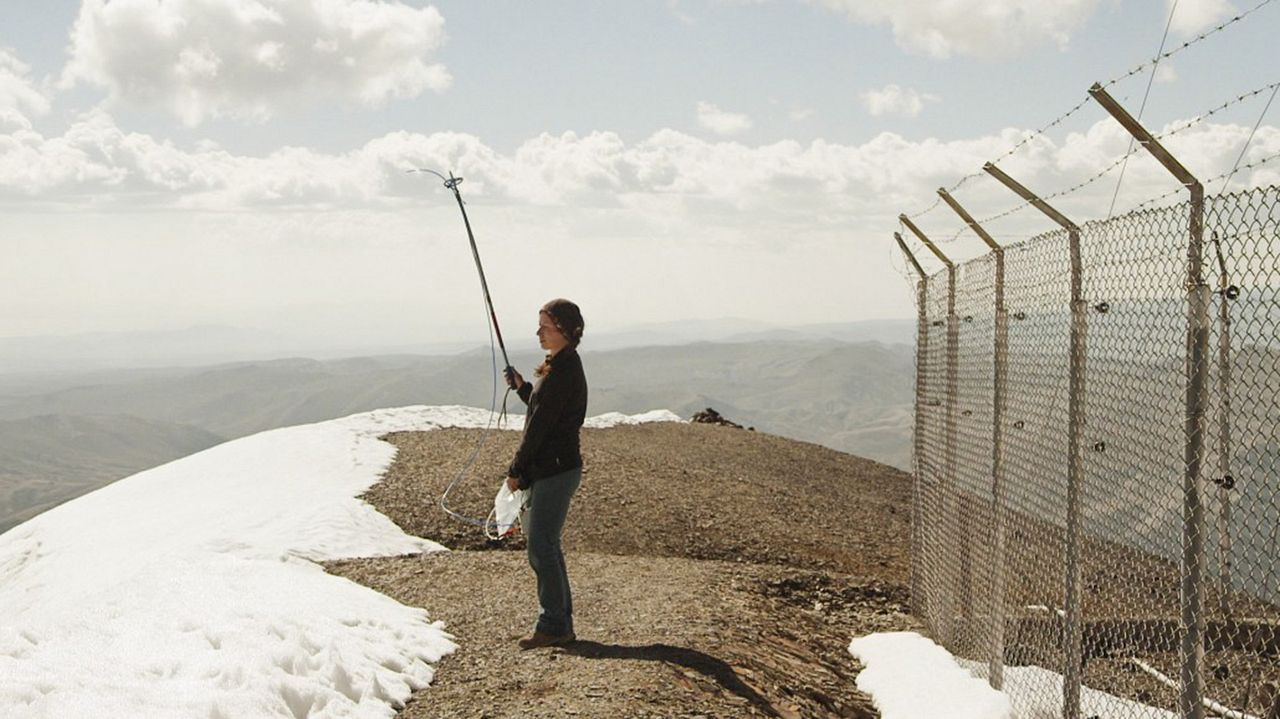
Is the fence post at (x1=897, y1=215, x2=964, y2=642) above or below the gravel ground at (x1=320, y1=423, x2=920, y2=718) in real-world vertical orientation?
above

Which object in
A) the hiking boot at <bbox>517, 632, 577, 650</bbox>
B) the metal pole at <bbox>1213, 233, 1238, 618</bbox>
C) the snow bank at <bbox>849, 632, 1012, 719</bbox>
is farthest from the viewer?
the hiking boot at <bbox>517, 632, 577, 650</bbox>

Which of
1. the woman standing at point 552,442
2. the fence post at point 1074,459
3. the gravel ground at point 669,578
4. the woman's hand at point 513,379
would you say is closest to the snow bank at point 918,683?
the gravel ground at point 669,578

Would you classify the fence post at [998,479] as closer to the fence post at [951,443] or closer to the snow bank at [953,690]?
the snow bank at [953,690]

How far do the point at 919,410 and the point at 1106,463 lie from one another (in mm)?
4305

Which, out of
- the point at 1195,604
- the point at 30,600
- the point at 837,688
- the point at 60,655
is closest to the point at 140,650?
the point at 60,655

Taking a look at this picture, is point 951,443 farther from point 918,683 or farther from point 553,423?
point 553,423

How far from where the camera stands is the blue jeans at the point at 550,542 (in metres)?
6.63

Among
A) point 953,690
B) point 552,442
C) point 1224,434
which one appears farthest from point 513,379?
point 1224,434

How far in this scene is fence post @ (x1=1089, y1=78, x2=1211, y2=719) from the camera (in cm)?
382

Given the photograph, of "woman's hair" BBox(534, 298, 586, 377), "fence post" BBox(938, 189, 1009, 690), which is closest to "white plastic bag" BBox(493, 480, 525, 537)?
"woman's hair" BBox(534, 298, 586, 377)

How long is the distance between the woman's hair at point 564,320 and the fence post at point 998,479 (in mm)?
2706

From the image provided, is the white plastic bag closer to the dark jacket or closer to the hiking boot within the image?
the dark jacket

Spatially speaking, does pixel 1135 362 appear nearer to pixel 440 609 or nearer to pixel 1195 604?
pixel 1195 604

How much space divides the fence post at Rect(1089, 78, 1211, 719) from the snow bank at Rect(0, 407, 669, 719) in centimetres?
422
